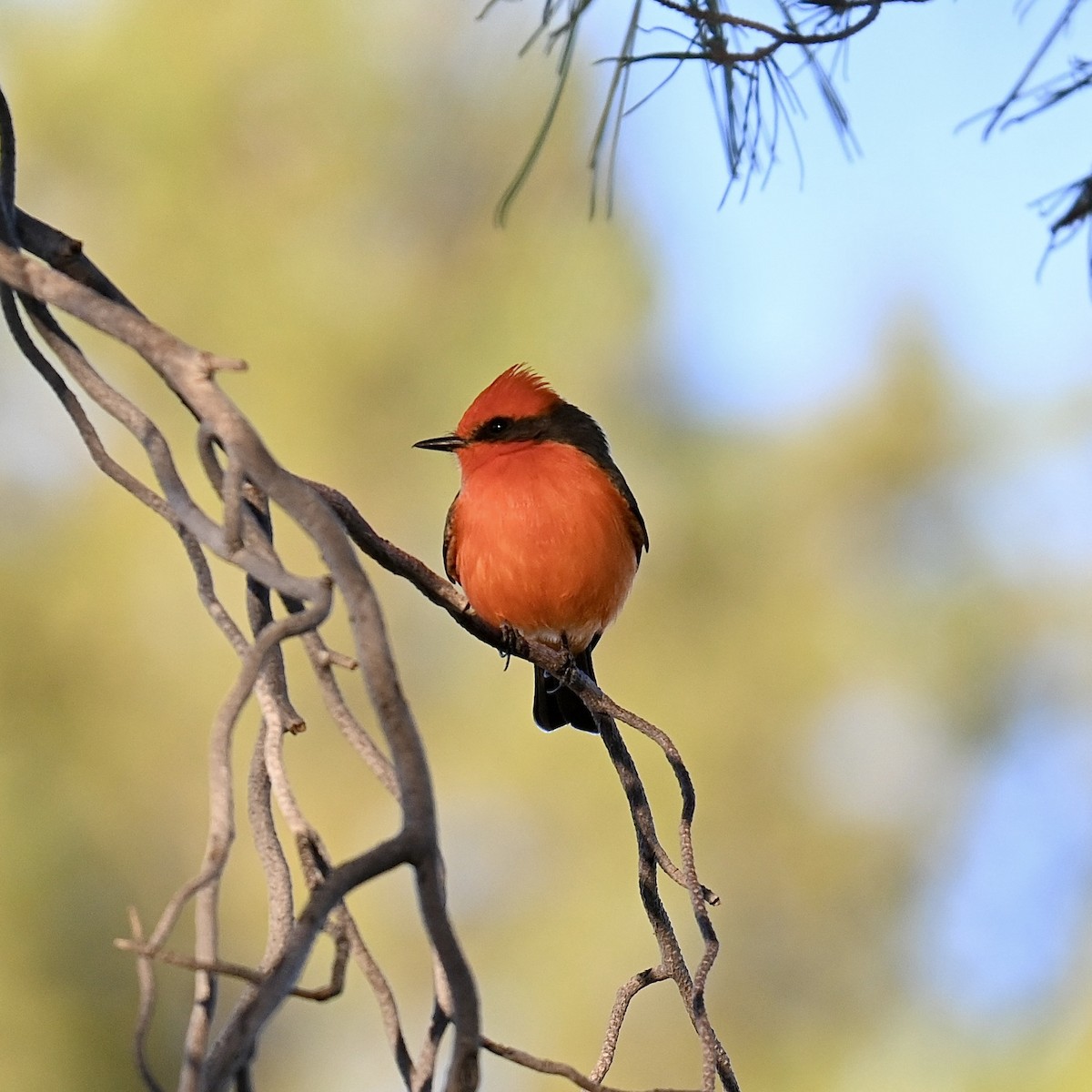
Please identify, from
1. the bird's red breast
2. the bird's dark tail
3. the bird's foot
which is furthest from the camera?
the bird's dark tail

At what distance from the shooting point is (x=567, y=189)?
9.02 meters

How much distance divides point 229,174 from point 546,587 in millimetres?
6414

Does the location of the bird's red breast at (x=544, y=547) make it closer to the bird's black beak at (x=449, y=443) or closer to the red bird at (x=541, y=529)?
the red bird at (x=541, y=529)

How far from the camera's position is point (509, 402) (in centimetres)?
363

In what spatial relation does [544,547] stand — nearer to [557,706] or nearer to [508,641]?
[557,706]

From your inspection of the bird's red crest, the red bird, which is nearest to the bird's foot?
the red bird

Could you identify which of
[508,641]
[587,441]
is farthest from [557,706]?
[508,641]

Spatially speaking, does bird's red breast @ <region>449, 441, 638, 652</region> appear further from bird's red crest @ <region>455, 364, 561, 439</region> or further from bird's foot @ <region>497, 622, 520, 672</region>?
bird's red crest @ <region>455, 364, 561, 439</region>

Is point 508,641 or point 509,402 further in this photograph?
point 509,402

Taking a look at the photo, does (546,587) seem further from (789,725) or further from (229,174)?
(229,174)

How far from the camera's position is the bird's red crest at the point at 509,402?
142 inches

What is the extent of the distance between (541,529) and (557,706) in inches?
20.9

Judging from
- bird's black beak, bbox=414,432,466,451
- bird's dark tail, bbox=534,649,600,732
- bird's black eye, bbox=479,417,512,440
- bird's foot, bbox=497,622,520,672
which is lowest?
bird's foot, bbox=497,622,520,672

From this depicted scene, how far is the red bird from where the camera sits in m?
3.26
